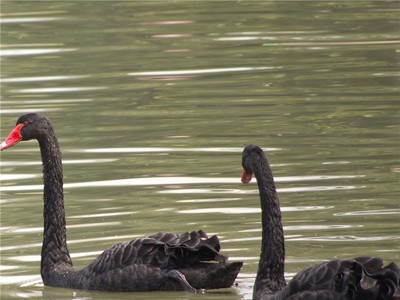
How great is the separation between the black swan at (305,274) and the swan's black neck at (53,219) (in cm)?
154

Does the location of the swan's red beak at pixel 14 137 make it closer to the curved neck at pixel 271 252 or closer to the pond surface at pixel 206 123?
the pond surface at pixel 206 123

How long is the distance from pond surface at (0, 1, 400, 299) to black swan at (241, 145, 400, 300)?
47 cm

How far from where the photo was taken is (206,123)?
550 inches

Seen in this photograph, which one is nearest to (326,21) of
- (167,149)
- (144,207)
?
(167,149)

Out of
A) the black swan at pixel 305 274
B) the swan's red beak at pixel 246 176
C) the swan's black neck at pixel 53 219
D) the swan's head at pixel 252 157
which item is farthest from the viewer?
the swan's black neck at pixel 53 219

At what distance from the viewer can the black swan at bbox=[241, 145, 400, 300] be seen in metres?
7.44

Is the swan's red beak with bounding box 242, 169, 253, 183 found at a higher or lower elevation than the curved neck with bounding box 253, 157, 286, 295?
higher

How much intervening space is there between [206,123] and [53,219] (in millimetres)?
4307

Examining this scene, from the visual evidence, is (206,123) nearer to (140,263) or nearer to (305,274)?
(140,263)

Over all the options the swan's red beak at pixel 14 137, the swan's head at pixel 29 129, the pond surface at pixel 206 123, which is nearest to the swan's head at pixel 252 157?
the pond surface at pixel 206 123

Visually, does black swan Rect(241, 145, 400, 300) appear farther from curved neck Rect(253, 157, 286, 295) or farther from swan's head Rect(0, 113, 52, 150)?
swan's head Rect(0, 113, 52, 150)

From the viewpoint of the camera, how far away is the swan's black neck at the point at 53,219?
9.52 metres

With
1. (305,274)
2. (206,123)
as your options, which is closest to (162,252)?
(305,274)

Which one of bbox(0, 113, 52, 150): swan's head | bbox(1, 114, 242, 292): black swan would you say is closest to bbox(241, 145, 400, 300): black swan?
bbox(1, 114, 242, 292): black swan
